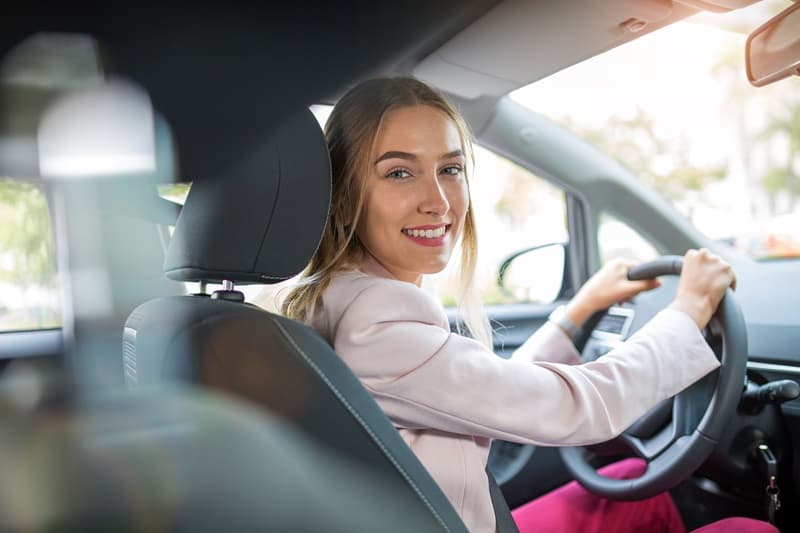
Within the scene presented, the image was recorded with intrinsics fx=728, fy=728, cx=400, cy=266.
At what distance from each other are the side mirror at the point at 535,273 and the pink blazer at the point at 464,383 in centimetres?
133

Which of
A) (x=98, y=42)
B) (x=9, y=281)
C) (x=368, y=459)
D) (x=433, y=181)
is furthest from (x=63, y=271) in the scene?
(x=368, y=459)

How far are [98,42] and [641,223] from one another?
177 centimetres

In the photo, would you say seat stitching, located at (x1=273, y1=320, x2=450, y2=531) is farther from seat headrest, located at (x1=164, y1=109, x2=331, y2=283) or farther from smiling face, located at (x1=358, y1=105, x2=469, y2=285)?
smiling face, located at (x1=358, y1=105, x2=469, y2=285)

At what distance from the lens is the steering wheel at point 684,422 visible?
55.1 inches

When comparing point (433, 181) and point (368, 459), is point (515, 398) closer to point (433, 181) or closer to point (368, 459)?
point (368, 459)

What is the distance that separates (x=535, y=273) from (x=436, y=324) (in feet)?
5.20

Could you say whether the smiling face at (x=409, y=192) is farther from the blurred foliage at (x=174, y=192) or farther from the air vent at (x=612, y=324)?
the air vent at (x=612, y=324)

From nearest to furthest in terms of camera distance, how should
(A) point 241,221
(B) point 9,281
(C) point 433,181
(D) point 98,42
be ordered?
(A) point 241,221, (C) point 433,181, (D) point 98,42, (B) point 9,281

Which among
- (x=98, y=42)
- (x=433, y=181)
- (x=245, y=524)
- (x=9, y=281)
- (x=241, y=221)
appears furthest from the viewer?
(x=9, y=281)

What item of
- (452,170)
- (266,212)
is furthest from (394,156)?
(266,212)

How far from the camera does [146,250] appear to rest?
2385 mm

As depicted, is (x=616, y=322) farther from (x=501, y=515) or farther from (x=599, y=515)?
(x=501, y=515)

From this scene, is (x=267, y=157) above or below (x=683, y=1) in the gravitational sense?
below

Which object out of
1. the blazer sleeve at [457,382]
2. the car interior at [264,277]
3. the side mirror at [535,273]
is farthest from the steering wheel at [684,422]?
the side mirror at [535,273]
